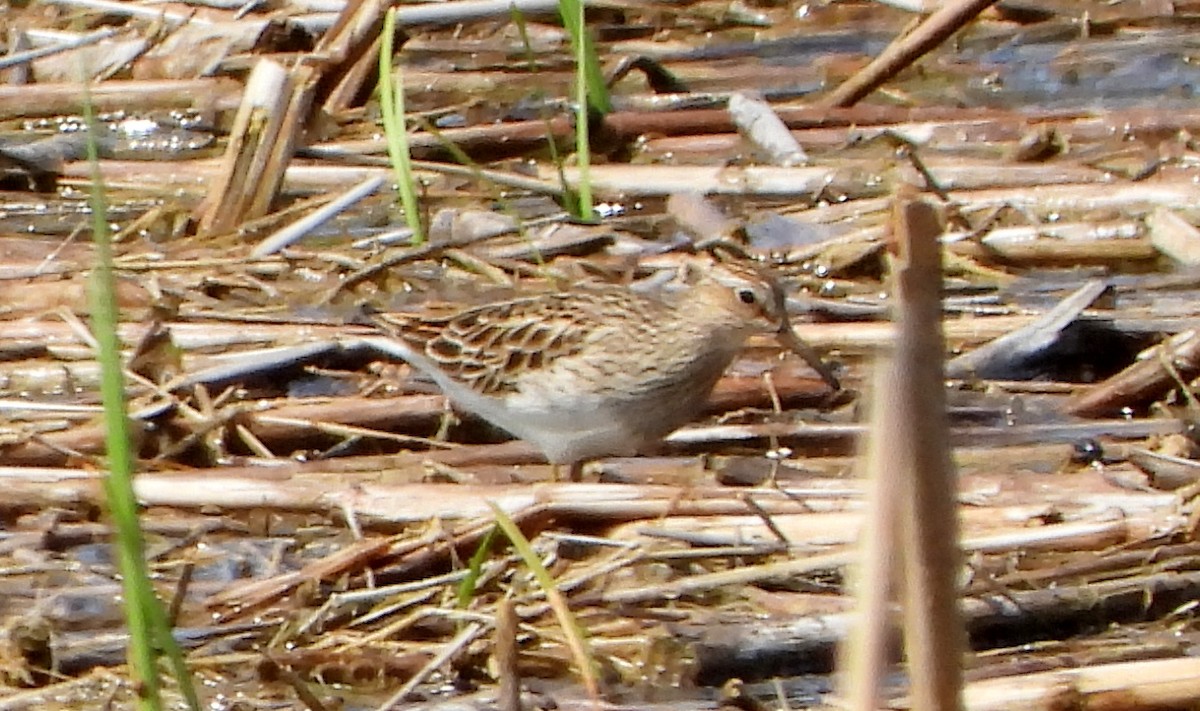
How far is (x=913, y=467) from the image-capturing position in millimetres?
2080

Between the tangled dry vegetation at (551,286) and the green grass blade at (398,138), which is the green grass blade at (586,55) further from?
the green grass blade at (398,138)

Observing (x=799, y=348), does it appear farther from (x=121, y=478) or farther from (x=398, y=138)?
(x=121, y=478)

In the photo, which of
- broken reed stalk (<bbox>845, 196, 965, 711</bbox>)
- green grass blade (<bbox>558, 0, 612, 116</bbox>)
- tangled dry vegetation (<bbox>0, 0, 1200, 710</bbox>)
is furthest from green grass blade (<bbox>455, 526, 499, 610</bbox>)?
green grass blade (<bbox>558, 0, 612, 116</bbox>)

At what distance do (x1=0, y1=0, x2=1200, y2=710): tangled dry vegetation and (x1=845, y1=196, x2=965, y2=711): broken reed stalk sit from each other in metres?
1.14

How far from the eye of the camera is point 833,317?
244 inches

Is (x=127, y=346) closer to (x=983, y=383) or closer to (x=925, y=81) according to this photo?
(x=983, y=383)

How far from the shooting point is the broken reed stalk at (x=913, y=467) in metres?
2.06

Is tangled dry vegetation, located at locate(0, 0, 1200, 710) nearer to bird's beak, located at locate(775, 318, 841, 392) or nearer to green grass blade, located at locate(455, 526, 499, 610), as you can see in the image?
green grass blade, located at locate(455, 526, 499, 610)

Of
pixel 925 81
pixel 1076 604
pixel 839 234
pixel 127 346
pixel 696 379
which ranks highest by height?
pixel 925 81

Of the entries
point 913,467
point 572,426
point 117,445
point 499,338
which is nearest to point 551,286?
point 499,338

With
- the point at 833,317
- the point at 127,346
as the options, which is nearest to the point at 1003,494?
the point at 833,317

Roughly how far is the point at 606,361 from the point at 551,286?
1085mm

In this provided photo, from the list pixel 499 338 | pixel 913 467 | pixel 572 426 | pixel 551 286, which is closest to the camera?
pixel 913 467

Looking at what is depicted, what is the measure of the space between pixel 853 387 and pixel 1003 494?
93 cm
